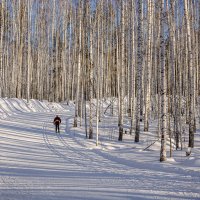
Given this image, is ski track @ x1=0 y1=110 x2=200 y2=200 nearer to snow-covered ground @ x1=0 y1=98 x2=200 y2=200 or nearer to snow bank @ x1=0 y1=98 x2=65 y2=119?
snow-covered ground @ x1=0 y1=98 x2=200 y2=200

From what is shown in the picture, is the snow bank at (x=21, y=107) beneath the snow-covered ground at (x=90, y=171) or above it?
above

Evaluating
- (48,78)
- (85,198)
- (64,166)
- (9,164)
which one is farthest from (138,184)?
(48,78)

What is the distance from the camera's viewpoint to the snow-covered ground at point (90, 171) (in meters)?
5.82

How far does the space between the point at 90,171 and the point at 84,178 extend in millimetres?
873

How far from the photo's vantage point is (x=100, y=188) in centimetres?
617

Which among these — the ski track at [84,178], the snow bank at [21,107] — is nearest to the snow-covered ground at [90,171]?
the ski track at [84,178]

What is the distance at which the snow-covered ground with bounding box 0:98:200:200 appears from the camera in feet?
19.1

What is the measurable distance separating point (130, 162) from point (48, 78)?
108ft

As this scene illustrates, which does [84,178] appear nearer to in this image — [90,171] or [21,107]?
[90,171]

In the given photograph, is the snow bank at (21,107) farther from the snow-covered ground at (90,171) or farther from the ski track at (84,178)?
the ski track at (84,178)

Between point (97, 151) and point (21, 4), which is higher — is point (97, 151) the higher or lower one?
the lower one

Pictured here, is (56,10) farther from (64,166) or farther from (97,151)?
(64,166)

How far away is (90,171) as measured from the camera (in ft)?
26.1

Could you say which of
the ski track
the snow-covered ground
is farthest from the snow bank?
the ski track
